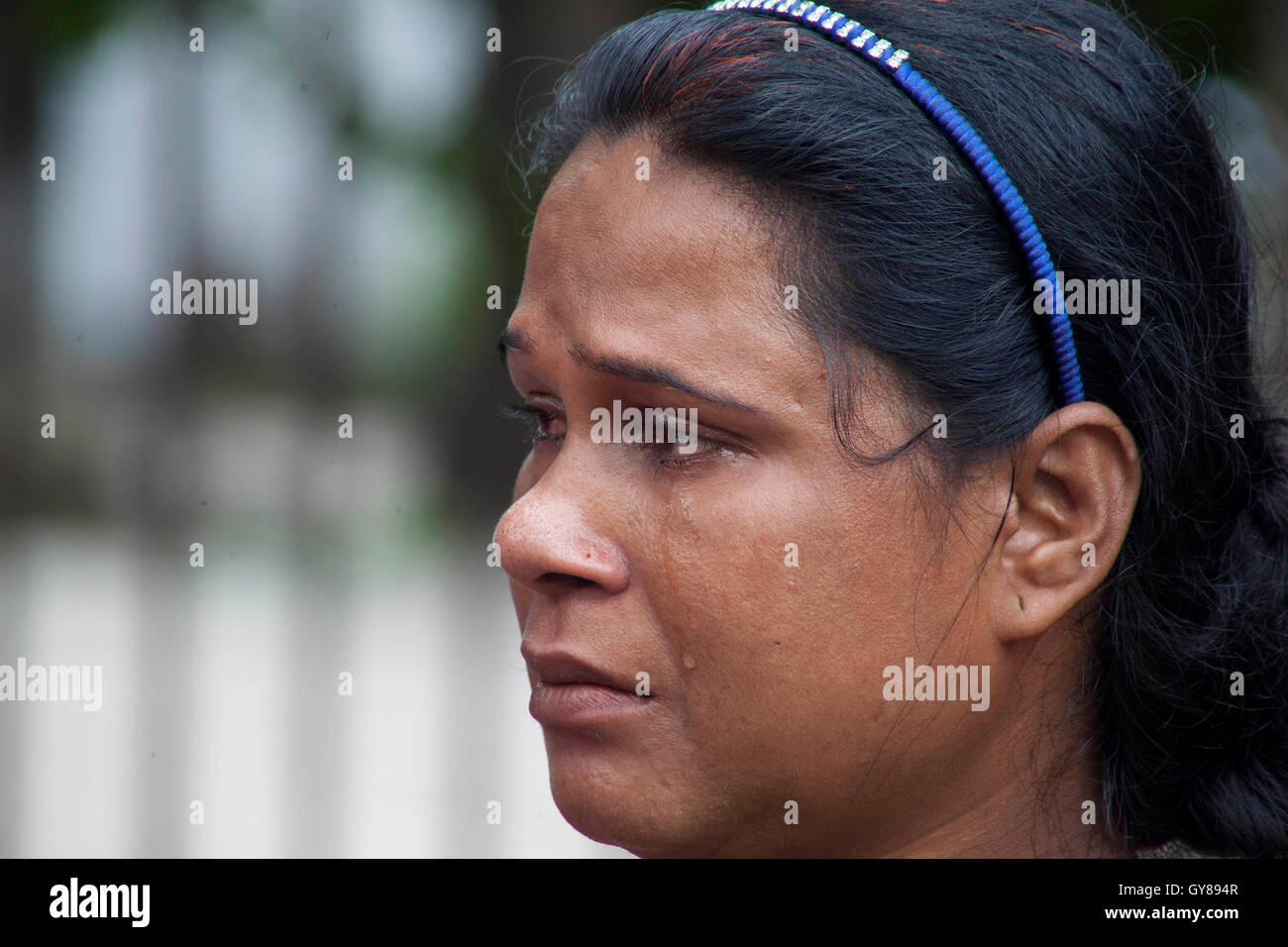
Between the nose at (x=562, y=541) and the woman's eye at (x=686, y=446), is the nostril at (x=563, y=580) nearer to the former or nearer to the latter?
the nose at (x=562, y=541)

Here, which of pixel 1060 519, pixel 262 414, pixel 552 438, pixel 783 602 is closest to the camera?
pixel 783 602

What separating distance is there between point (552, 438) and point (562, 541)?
0.29 m

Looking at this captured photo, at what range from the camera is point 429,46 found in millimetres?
3791

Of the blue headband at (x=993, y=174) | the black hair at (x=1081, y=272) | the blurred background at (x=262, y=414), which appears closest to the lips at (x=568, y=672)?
the black hair at (x=1081, y=272)

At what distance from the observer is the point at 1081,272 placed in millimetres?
1757

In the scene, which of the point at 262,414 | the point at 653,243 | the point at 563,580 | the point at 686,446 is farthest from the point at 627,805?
the point at 262,414

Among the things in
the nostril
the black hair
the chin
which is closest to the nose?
the nostril

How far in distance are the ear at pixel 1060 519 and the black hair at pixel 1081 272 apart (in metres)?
0.05

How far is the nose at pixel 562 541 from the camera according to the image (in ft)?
5.42

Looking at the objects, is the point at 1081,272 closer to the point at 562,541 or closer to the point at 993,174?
the point at 993,174

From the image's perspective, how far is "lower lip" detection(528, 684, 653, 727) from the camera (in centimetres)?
165

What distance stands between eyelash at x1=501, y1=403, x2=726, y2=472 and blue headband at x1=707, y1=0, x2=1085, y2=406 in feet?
1.65

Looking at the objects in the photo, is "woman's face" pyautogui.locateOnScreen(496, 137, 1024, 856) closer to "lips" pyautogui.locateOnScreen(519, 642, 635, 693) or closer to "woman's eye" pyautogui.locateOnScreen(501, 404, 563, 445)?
"lips" pyautogui.locateOnScreen(519, 642, 635, 693)
